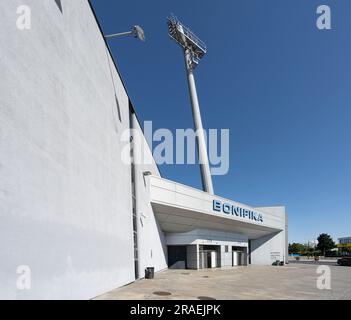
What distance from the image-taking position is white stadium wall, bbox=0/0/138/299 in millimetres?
6844

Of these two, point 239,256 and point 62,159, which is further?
point 239,256

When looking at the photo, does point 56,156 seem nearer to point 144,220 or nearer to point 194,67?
point 144,220

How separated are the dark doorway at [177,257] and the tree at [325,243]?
3153 inches

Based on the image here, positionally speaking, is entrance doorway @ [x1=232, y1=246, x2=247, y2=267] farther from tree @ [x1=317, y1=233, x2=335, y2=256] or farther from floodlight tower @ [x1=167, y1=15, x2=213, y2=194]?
tree @ [x1=317, y1=233, x2=335, y2=256]

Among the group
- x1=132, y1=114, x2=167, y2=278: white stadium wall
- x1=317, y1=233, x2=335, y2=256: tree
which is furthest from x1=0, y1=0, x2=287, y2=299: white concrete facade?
x1=317, y1=233, x2=335, y2=256: tree

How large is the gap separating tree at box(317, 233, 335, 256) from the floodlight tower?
70.7 metres

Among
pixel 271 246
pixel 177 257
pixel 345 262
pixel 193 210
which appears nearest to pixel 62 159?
pixel 193 210

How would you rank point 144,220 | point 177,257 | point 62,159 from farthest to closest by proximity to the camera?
1. point 177,257
2. point 144,220
3. point 62,159

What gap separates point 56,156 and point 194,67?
152ft

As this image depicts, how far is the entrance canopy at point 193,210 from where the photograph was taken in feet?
87.8

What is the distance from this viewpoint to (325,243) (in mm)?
98375

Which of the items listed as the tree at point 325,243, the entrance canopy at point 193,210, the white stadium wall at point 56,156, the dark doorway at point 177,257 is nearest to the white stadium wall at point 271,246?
the entrance canopy at point 193,210
